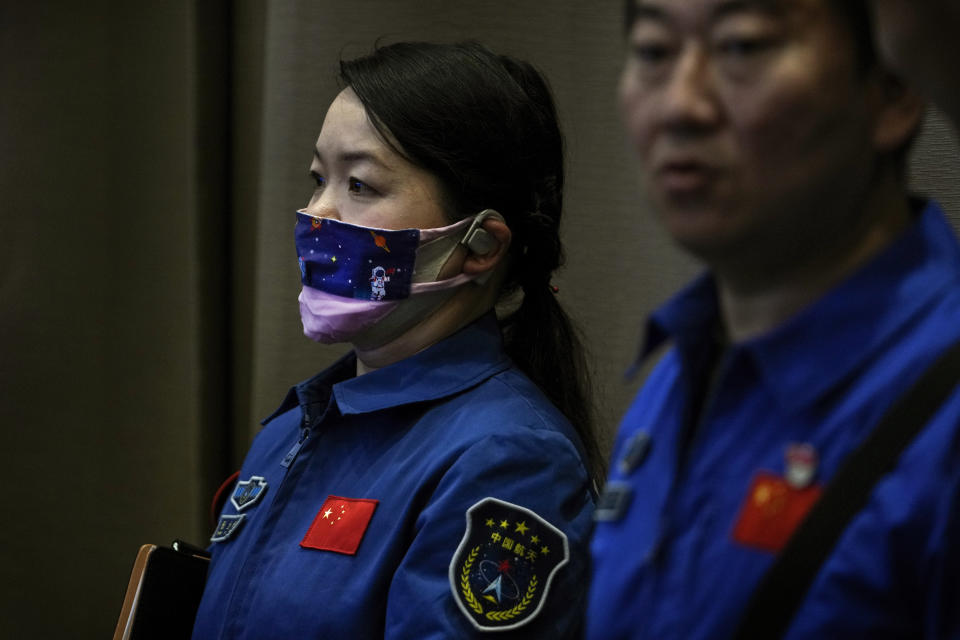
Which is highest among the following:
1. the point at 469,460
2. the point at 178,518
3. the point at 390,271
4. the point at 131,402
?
the point at 390,271

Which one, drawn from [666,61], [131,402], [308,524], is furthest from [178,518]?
[666,61]

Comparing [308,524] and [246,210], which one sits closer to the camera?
[308,524]

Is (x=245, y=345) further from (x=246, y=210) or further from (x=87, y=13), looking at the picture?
(x=87, y=13)

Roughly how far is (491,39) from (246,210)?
855 mm

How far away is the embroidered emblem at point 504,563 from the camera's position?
4.72 feet

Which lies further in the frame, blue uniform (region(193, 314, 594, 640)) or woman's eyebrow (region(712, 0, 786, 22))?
blue uniform (region(193, 314, 594, 640))

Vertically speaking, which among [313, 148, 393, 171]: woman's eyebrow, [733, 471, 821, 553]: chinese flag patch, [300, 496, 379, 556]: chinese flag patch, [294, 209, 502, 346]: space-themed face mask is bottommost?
[300, 496, 379, 556]: chinese flag patch

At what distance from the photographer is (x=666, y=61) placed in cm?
83

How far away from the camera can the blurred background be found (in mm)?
3008

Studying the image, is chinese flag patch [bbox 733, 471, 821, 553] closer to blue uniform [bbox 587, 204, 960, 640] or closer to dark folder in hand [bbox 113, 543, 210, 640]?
blue uniform [bbox 587, 204, 960, 640]

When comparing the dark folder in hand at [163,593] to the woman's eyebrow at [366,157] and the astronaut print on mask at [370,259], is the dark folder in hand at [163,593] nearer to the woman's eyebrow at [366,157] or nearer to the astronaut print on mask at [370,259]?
the astronaut print on mask at [370,259]

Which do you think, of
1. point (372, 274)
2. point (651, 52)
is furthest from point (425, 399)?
point (651, 52)

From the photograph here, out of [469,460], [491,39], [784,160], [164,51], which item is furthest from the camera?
[164,51]

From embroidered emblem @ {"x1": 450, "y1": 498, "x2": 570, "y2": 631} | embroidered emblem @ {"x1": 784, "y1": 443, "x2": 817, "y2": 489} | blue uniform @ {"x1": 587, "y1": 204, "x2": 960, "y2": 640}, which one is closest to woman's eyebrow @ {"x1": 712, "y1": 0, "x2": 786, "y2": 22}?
blue uniform @ {"x1": 587, "y1": 204, "x2": 960, "y2": 640}
